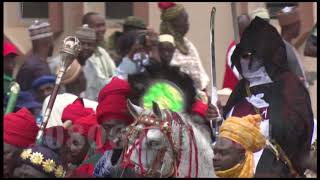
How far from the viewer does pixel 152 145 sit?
24.7 feet

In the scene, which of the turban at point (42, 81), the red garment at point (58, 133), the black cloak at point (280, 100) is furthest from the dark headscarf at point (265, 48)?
the turban at point (42, 81)

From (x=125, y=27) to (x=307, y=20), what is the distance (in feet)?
6.90

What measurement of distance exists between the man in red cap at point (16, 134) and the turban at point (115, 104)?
0.49m

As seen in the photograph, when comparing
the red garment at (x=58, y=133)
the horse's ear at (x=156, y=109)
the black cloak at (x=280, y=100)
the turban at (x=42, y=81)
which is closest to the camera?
the horse's ear at (x=156, y=109)

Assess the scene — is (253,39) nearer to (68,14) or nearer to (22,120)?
(22,120)

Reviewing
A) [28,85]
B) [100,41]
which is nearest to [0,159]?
[28,85]

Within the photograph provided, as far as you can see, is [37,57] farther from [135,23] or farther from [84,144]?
[84,144]

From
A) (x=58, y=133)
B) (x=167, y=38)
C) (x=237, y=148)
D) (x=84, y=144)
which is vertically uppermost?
(x=167, y=38)

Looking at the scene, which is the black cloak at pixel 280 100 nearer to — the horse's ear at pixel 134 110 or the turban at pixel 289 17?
the horse's ear at pixel 134 110

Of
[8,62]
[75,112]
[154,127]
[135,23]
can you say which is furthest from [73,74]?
[154,127]

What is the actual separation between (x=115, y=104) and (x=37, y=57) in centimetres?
308

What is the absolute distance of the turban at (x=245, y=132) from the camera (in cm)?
741

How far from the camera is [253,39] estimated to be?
27.6ft

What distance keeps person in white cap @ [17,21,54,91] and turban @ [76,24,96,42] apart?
29 cm
